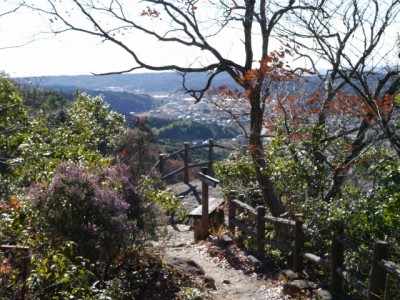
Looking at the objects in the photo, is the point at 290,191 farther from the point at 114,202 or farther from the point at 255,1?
the point at 114,202

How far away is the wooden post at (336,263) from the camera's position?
6254 mm

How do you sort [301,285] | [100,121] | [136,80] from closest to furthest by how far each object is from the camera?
[301,285]
[100,121]
[136,80]

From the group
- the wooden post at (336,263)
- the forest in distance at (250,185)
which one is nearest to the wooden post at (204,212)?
the forest in distance at (250,185)

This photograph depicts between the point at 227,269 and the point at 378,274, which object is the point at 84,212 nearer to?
the point at 378,274

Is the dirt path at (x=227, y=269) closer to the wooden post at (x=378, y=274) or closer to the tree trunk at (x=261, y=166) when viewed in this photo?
the tree trunk at (x=261, y=166)

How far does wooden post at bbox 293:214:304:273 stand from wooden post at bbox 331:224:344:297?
3.50ft

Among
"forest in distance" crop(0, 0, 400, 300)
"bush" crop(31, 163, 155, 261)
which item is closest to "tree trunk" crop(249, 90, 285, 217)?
"forest in distance" crop(0, 0, 400, 300)

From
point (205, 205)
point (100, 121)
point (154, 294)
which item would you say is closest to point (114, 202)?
point (154, 294)

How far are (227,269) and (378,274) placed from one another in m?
4.06

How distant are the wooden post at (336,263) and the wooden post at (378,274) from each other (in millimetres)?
989

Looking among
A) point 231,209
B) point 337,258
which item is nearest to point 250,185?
point 231,209

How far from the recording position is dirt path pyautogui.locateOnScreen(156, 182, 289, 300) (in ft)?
24.0

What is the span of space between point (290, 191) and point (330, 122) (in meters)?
1.28

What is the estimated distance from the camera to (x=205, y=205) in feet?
37.6
